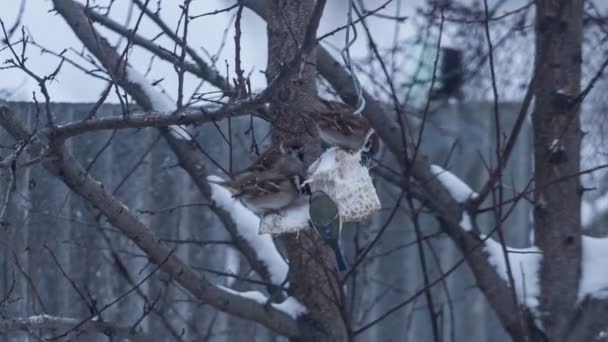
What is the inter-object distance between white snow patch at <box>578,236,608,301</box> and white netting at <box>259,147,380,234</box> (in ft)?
2.69

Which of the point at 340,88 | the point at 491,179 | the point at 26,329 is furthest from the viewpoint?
the point at 340,88

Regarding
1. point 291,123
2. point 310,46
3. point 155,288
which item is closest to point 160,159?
point 155,288

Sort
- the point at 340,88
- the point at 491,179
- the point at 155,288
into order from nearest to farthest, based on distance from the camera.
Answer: the point at 491,179, the point at 340,88, the point at 155,288

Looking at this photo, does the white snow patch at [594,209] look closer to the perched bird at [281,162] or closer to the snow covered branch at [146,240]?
the snow covered branch at [146,240]

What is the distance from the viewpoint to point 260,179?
3.22m

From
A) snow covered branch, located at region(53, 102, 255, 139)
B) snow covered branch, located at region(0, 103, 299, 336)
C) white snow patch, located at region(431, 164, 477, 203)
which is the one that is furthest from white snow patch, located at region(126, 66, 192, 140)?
snow covered branch, located at region(53, 102, 255, 139)

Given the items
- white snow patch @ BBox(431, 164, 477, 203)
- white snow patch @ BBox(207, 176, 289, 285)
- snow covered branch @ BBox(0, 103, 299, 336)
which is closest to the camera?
snow covered branch @ BBox(0, 103, 299, 336)

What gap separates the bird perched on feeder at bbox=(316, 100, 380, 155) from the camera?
3135mm

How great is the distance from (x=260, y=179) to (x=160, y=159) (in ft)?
5.53

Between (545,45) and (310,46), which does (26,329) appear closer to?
(310,46)

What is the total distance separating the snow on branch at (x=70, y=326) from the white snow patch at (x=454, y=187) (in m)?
1.19

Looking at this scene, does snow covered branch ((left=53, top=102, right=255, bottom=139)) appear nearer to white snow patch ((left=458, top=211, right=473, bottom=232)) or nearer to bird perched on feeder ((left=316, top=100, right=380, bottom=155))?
bird perched on feeder ((left=316, top=100, right=380, bottom=155))

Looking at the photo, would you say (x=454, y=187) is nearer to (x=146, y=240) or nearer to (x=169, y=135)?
(x=169, y=135)

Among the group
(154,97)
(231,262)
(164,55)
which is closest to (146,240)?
(154,97)
